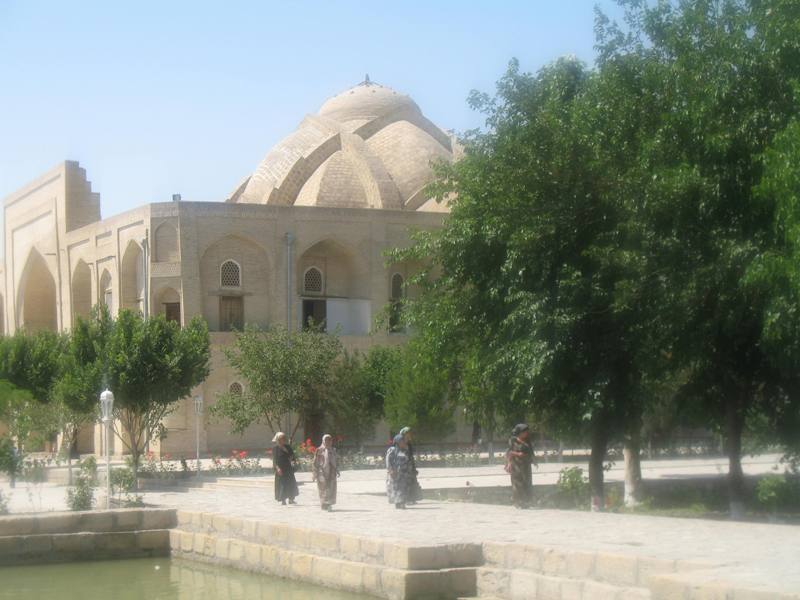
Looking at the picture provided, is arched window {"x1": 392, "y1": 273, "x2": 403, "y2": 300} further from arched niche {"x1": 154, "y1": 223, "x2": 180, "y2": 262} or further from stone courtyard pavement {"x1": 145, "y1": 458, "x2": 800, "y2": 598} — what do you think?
stone courtyard pavement {"x1": 145, "y1": 458, "x2": 800, "y2": 598}

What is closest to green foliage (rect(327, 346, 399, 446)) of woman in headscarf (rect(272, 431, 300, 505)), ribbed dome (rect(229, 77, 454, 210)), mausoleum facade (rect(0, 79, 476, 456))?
mausoleum facade (rect(0, 79, 476, 456))

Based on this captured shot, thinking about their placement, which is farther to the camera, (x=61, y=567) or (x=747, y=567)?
(x=61, y=567)

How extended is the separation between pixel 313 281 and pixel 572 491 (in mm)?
21938

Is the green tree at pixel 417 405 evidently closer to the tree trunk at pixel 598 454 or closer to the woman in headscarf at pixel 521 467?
the tree trunk at pixel 598 454

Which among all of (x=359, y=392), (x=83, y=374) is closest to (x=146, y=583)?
(x=83, y=374)

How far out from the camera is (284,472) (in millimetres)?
15859

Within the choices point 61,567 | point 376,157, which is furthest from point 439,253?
point 376,157

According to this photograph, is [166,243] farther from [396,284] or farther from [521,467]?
[521,467]

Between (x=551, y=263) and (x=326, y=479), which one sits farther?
(x=551, y=263)

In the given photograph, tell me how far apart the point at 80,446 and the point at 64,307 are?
5.44 metres

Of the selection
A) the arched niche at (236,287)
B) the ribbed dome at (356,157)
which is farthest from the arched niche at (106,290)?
the ribbed dome at (356,157)

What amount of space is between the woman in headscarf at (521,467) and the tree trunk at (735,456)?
2.63m

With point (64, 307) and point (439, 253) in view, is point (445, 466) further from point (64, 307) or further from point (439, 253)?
point (64, 307)

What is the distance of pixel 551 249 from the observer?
15.4 metres
